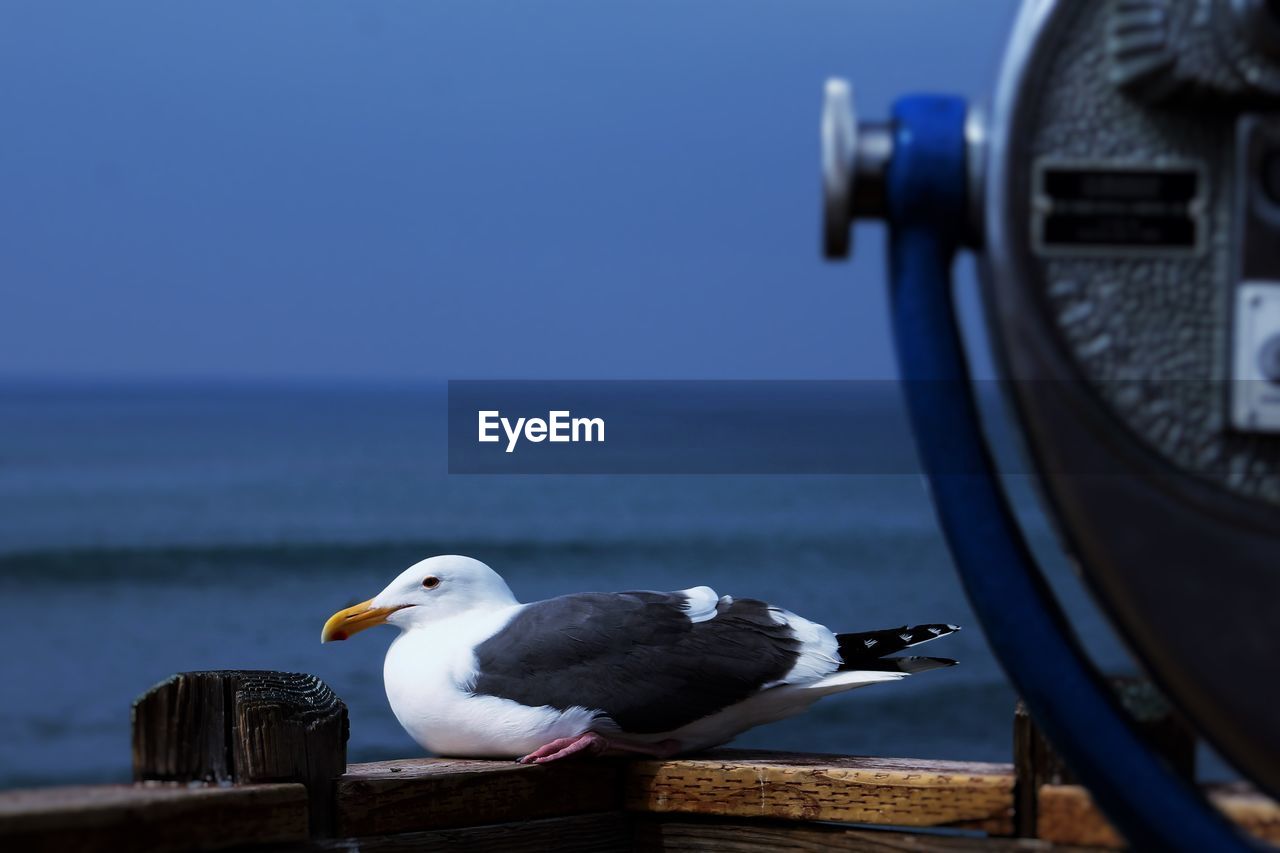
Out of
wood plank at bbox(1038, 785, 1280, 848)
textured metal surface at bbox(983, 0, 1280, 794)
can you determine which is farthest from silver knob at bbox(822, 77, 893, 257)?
wood plank at bbox(1038, 785, 1280, 848)

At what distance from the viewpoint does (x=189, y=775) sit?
1.80 m

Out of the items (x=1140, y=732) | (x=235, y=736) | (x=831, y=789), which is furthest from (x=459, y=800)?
(x=1140, y=732)

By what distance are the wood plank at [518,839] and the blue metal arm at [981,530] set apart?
79 cm

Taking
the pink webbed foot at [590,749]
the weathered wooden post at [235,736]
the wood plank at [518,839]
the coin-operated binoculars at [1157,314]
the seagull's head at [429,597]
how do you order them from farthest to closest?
the seagull's head at [429,597] < the pink webbed foot at [590,749] < the wood plank at [518,839] < the weathered wooden post at [235,736] < the coin-operated binoculars at [1157,314]

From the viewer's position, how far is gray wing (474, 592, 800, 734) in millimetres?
2518

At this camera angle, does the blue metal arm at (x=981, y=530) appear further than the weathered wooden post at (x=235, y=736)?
No

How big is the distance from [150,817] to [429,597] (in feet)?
4.34

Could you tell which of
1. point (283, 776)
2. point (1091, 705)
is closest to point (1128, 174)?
point (1091, 705)

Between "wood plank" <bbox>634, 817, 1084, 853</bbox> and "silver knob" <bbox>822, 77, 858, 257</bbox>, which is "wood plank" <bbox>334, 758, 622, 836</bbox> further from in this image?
"silver knob" <bbox>822, 77, 858, 257</bbox>

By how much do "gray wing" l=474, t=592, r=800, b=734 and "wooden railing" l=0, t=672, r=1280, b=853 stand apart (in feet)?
0.80

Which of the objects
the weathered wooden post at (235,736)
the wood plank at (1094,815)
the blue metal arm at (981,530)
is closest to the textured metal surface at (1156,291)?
the blue metal arm at (981,530)

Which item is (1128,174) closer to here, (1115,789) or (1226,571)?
(1226,571)

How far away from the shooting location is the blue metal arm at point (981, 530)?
1497 millimetres

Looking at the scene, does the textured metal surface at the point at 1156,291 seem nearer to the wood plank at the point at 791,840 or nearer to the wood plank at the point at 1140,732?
the wood plank at the point at 1140,732
